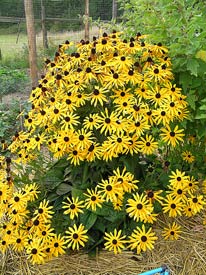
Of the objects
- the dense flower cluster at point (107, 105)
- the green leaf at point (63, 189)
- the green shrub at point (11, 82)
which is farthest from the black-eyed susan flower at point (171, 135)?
the green shrub at point (11, 82)

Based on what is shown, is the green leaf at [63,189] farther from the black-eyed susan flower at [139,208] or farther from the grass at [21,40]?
the grass at [21,40]

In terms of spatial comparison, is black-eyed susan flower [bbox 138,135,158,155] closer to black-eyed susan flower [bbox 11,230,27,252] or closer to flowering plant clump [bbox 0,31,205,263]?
flowering plant clump [bbox 0,31,205,263]

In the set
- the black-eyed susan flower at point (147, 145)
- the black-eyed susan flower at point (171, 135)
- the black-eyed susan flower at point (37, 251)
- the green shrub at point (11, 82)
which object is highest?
the black-eyed susan flower at point (171, 135)

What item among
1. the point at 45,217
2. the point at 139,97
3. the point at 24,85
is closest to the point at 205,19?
the point at 139,97

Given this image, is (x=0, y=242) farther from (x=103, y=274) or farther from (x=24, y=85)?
(x=24, y=85)

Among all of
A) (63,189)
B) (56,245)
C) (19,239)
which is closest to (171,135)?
(63,189)

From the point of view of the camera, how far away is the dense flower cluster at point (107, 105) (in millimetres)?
1486

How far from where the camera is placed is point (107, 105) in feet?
5.38

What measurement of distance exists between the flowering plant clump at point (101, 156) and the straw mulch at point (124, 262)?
58 mm

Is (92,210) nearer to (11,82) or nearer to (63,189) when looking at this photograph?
(63,189)

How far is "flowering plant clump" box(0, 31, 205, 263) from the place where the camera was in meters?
1.48

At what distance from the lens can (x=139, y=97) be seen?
1583 millimetres

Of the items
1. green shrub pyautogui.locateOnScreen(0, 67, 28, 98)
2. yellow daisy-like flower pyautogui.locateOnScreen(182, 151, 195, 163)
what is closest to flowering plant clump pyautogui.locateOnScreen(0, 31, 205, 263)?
yellow daisy-like flower pyautogui.locateOnScreen(182, 151, 195, 163)

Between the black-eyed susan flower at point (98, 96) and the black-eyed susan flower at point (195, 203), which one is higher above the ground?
the black-eyed susan flower at point (98, 96)
